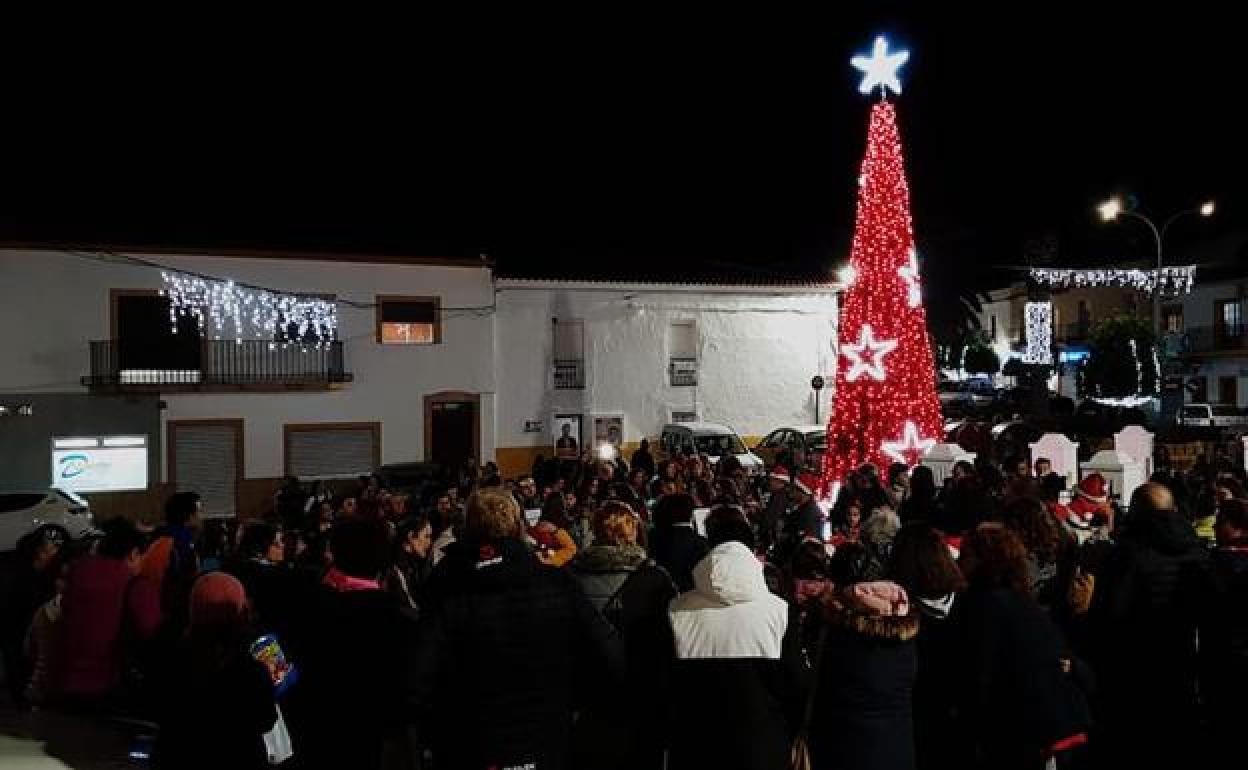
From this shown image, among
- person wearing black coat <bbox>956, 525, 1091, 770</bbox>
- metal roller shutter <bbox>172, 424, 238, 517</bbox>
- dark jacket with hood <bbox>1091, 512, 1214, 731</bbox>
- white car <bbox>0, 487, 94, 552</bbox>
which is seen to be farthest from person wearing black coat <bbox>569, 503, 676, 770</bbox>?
metal roller shutter <bbox>172, 424, 238, 517</bbox>

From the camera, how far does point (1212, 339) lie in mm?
45500

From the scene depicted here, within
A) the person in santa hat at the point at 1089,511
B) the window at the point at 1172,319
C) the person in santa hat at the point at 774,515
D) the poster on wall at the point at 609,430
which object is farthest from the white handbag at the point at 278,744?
the window at the point at 1172,319

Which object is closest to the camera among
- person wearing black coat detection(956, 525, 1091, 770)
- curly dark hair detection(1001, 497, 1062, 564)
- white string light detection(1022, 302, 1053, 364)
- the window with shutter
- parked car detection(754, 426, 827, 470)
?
person wearing black coat detection(956, 525, 1091, 770)

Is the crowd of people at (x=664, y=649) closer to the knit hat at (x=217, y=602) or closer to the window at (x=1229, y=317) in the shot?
the knit hat at (x=217, y=602)

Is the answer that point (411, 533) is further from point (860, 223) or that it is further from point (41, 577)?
point (860, 223)

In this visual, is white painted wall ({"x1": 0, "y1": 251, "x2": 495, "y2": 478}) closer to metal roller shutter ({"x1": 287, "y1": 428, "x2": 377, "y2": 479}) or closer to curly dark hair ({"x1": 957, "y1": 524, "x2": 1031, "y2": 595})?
metal roller shutter ({"x1": 287, "y1": 428, "x2": 377, "y2": 479})

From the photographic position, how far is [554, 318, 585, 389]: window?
28.5m

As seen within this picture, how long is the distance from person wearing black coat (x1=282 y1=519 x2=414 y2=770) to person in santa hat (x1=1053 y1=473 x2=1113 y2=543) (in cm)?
630

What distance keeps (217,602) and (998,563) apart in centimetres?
344

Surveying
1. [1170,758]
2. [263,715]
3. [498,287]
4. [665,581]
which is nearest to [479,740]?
[263,715]

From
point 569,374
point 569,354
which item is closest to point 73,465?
point 569,374

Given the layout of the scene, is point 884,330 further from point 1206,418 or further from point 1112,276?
point 1112,276

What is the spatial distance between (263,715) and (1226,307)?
4917 cm

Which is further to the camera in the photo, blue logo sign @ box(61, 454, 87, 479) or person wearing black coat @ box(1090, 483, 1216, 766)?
blue logo sign @ box(61, 454, 87, 479)
